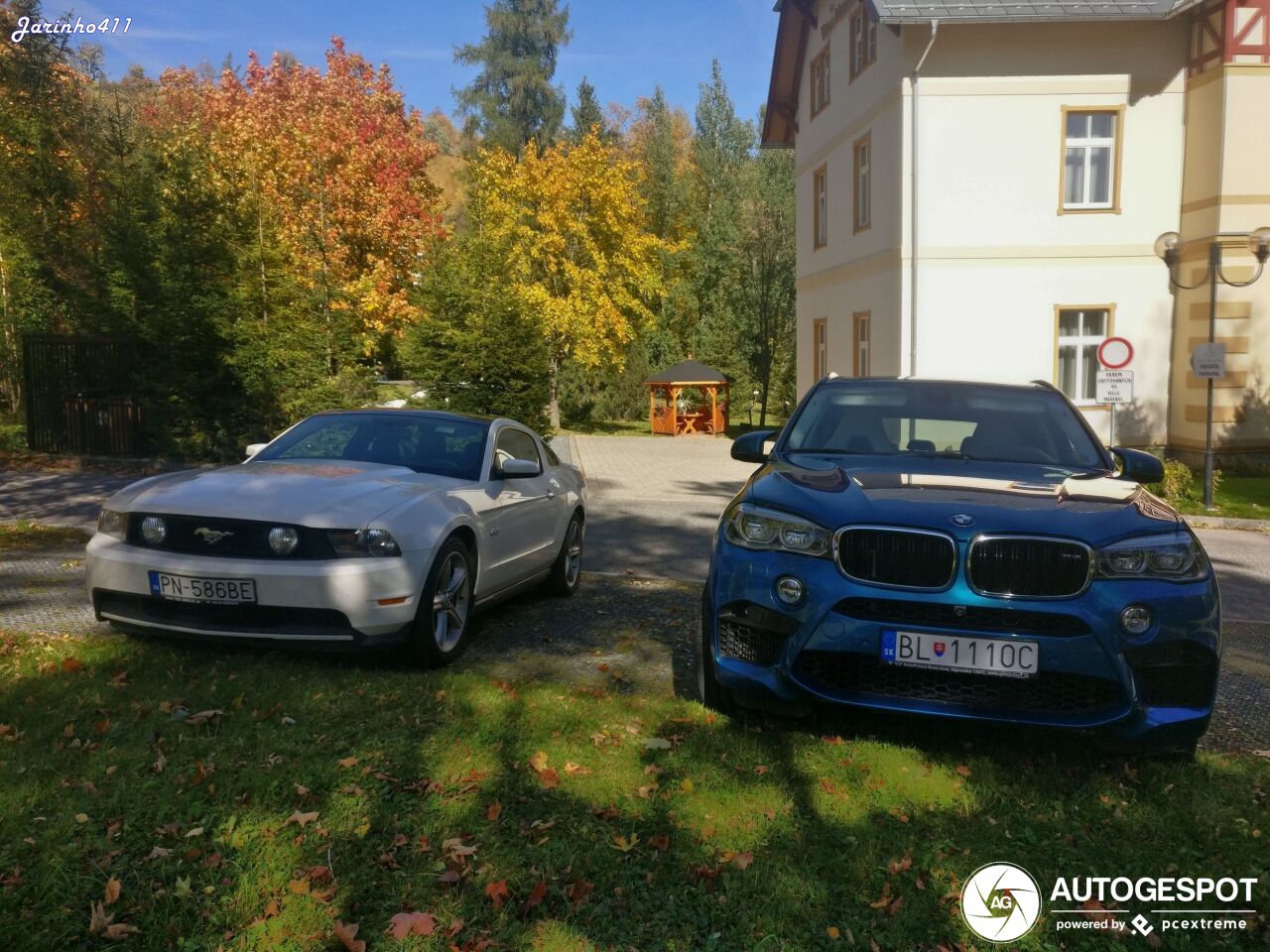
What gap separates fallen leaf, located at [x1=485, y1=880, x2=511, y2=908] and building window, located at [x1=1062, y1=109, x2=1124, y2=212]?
67.1 ft

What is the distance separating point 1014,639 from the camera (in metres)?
3.77

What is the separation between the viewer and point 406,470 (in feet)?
19.8

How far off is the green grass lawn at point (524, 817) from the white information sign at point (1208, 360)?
1395 cm

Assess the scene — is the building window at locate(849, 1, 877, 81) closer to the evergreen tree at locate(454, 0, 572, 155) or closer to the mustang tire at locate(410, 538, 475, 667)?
the mustang tire at locate(410, 538, 475, 667)

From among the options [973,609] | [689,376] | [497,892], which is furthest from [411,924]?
[689,376]

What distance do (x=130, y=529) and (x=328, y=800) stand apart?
2311mm

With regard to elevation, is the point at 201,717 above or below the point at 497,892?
above

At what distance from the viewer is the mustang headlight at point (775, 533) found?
13.2 ft

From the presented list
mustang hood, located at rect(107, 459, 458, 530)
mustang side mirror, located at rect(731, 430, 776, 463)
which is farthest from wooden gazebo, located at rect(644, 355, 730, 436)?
mustang hood, located at rect(107, 459, 458, 530)

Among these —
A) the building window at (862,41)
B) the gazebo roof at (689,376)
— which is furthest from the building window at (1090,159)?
the gazebo roof at (689,376)

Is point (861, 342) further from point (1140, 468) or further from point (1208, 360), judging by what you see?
point (1140, 468)

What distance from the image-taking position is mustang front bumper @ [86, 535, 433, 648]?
477 centimetres

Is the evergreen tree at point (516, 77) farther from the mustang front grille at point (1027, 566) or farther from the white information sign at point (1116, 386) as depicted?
the mustang front grille at point (1027, 566)

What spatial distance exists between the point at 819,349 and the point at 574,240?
10771 mm
